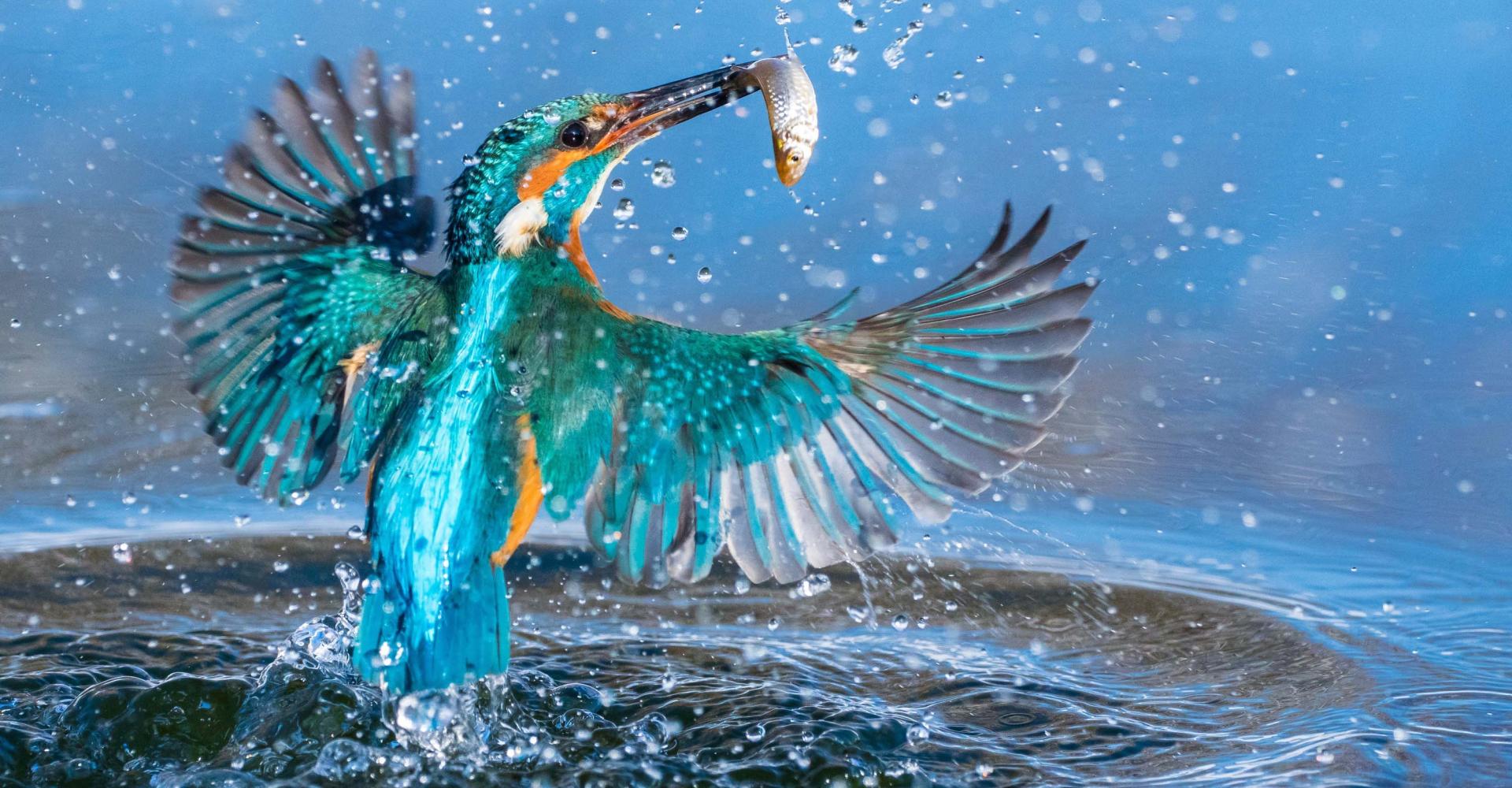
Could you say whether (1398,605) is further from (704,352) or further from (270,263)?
(270,263)

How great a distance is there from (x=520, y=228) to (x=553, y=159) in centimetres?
16

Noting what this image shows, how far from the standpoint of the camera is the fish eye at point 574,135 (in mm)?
3461

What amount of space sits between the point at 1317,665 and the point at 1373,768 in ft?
1.86

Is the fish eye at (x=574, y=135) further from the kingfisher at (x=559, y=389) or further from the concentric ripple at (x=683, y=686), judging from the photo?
the concentric ripple at (x=683, y=686)

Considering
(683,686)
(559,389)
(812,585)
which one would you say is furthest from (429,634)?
(812,585)

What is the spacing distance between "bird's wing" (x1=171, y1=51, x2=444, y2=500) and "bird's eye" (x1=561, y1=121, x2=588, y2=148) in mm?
468

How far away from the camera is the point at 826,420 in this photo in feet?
11.4

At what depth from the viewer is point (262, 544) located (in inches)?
179

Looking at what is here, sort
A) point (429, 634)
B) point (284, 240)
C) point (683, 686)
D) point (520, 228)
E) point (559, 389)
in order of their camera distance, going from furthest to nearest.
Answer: point (284, 240) < point (683, 686) < point (520, 228) < point (559, 389) < point (429, 634)

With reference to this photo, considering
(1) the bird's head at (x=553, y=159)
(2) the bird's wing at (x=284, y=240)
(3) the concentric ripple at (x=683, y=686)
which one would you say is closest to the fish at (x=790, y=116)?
(1) the bird's head at (x=553, y=159)

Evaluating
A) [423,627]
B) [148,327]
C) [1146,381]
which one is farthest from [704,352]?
[148,327]

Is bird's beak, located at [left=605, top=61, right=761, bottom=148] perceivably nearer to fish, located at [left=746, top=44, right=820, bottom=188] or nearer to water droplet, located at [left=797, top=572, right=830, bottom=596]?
fish, located at [left=746, top=44, right=820, bottom=188]

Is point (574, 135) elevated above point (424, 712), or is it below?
above

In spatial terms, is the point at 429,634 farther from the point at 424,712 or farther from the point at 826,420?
the point at 826,420
